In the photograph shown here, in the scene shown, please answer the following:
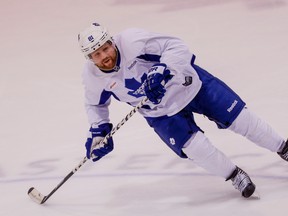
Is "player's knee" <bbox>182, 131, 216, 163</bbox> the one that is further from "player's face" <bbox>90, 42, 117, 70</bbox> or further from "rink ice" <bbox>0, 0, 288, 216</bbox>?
"player's face" <bbox>90, 42, 117, 70</bbox>

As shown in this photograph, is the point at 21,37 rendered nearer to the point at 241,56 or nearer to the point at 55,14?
the point at 55,14

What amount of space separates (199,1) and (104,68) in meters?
3.26

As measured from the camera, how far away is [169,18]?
20.6 ft

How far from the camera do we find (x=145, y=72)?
3.48 meters

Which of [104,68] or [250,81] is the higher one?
[104,68]

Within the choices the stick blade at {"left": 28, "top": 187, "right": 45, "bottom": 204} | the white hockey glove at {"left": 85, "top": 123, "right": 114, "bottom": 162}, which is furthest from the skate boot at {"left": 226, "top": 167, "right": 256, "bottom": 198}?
the stick blade at {"left": 28, "top": 187, "right": 45, "bottom": 204}

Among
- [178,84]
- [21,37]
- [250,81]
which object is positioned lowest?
[21,37]

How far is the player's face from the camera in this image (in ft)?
11.0

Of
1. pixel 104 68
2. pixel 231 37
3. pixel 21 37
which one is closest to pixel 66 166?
pixel 104 68

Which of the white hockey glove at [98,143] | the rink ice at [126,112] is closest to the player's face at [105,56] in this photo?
the white hockey glove at [98,143]

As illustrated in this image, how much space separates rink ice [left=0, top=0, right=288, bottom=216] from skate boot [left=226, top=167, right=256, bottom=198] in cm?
5

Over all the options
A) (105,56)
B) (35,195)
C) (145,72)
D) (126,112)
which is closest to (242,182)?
(145,72)

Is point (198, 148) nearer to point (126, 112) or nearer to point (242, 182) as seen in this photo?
point (242, 182)

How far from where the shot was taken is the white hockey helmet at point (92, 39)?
10.9 ft
